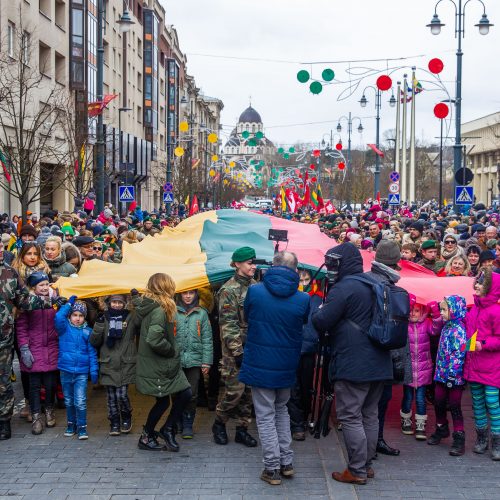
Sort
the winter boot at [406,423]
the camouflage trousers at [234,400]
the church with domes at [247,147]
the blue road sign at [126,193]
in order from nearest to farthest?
the camouflage trousers at [234,400], the winter boot at [406,423], the blue road sign at [126,193], the church with domes at [247,147]

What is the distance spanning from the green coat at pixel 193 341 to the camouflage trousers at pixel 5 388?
1588mm

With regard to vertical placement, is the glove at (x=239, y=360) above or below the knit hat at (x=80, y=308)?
below

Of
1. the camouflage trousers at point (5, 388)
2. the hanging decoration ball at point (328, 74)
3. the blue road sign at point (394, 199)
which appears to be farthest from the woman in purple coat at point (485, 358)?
the blue road sign at point (394, 199)

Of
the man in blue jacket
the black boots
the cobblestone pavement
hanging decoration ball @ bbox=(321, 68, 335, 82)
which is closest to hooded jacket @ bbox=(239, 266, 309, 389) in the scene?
the man in blue jacket

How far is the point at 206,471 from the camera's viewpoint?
7082 millimetres

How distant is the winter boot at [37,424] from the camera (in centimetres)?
808

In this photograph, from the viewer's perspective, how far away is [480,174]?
96.8 metres

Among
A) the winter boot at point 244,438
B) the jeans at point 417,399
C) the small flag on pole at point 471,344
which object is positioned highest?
the small flag on pole at point 471,344

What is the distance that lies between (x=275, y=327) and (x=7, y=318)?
2.64m

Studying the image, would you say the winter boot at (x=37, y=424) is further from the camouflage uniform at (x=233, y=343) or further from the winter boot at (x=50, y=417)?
the camouflage uniform at (x=233, y=343)

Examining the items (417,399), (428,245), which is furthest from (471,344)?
(428,245)

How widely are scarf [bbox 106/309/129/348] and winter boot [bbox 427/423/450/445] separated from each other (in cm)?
302

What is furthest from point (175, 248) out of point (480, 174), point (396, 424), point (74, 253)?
point (480, 174)

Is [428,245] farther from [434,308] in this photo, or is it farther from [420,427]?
[420,427]
